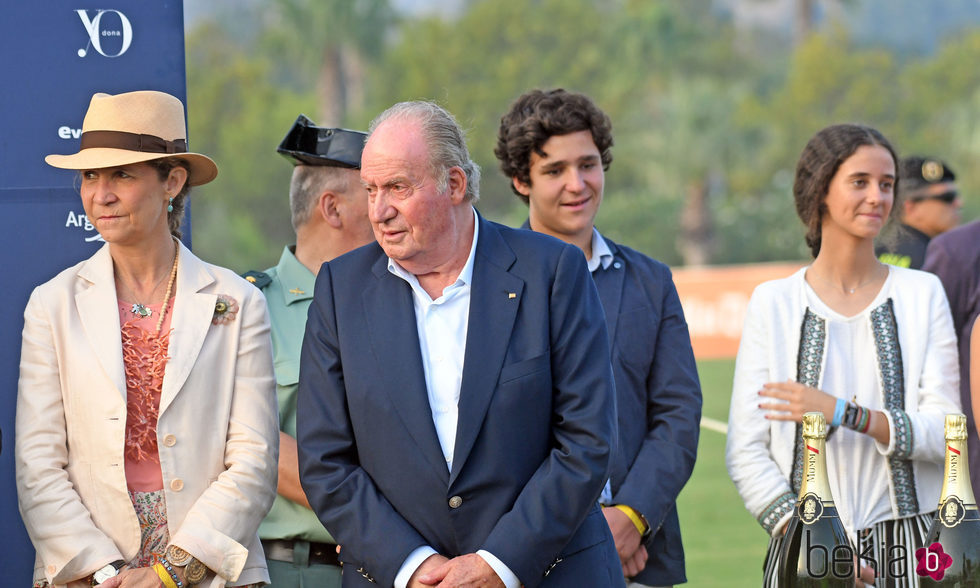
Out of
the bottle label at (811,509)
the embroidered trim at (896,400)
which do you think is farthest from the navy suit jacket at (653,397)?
the bottle label at (811,509)

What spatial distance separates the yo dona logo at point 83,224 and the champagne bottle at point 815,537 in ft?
6.82

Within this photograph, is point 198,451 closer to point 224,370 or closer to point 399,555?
point 224,370

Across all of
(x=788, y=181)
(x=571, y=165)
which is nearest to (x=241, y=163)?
(x=788, y=181)

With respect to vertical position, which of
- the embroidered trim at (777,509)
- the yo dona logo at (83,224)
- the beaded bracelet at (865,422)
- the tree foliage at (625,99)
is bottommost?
the embroidered trim at (777,509)

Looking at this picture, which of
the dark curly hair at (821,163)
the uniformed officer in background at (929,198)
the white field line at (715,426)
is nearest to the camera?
the dark curly hair at (821,163)

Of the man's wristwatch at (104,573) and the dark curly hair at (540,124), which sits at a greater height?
the dark curly hair at (540,124)

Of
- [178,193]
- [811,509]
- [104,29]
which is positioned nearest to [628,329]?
[811,509]

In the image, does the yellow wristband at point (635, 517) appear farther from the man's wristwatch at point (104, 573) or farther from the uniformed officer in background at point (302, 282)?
the man's wristwatch at point (104, 573)

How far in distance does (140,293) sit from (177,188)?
299 mm

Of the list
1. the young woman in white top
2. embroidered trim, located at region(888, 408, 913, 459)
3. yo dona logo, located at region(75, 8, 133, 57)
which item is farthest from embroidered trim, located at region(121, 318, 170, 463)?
embroidered trim, located at region(888, 408, 913, 459)

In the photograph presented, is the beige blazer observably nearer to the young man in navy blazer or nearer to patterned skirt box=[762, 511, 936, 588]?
the young man in navy blazer

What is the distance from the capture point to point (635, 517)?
3.80 m

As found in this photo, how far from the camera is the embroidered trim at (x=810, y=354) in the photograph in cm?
397

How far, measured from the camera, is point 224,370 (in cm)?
349
